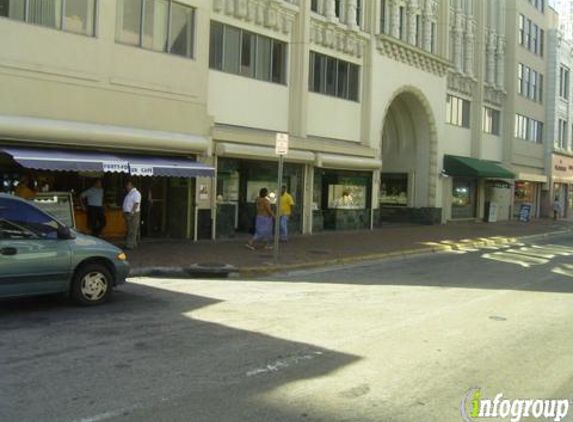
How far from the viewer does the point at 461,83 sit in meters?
35.2

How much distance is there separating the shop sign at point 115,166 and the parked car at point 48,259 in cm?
561

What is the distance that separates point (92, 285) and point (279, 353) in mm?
3773

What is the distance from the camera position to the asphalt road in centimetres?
518

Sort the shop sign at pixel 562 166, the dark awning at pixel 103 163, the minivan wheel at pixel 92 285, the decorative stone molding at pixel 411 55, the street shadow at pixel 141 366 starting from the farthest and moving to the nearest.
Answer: the shop sign at pixel 562 166, the decorative stone molding at pixel 411 55, the dark awning at pixel 103 163, the minivan wheel at pixel 92 285, the street shadow at pixel 141 366

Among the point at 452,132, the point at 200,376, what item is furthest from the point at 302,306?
the point at 452,132

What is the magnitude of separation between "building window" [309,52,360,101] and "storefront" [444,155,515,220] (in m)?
9.28

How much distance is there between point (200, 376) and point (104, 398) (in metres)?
0.99

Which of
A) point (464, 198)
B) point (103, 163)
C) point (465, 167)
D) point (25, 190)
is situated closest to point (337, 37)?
point (465, 167)

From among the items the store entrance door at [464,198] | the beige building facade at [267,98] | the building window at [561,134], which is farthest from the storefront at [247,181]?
the building window at [561,134]

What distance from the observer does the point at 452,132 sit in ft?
113

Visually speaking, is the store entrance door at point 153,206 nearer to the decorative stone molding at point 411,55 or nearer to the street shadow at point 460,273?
the street shadow at point 460,273

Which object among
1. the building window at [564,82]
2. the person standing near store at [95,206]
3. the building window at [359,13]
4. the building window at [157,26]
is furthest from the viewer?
the building window at [564,82]

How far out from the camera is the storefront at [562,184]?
47.4m

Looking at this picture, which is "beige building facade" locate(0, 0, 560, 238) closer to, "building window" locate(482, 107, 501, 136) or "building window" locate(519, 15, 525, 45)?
"building window" locate(482, 107, 501, 136)
